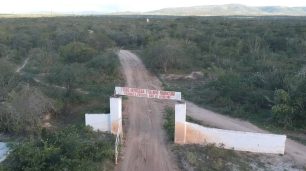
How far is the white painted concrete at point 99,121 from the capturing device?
54.8 ft

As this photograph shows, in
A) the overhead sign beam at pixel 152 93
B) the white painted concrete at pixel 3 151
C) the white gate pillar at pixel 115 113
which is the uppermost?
the overhead sign beam at pixel 152 93

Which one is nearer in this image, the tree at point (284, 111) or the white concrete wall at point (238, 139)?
the white concrete wall at point (238, 139)

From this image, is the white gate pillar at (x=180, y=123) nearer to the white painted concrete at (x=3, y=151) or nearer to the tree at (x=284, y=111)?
the tree at (x=284, y=111)

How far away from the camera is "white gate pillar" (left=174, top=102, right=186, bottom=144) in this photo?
50.5ft

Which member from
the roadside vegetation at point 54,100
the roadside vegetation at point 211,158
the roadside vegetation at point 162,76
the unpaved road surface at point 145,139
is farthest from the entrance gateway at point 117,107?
the roadside vegetation at point 211,158

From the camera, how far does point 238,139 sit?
601 inches

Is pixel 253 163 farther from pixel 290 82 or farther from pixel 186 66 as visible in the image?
pixel 186 66

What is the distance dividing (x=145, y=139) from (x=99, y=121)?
7.07 ft

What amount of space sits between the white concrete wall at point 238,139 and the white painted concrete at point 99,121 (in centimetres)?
349

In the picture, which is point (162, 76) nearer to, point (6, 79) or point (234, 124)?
point (6, 79)

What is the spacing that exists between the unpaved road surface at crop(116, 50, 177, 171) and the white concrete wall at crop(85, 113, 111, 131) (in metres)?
0.99

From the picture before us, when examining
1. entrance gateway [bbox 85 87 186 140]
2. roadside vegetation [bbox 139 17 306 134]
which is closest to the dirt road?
entrance gateway [bbox 85 87 186 140]

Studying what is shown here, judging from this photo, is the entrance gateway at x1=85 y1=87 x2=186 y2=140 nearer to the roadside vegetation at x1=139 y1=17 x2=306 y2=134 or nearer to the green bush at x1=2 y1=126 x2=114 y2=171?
the green bush at x1=2 y1=126 x2=114 y2=171

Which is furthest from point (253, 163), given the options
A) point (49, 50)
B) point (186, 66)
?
point (49, 50)
